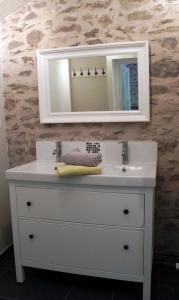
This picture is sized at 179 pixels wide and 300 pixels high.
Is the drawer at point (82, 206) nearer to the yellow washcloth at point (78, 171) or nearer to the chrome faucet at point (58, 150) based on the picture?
the yellow washcloth at point (78, 171)

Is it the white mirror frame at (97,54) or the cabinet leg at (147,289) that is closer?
the cabinet leg at (147,289)

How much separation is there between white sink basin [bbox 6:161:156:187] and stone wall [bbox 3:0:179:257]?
0.27 metres

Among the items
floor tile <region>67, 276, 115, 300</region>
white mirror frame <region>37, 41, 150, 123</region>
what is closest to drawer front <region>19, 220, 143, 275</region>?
floor tile <region>67, 276, 115, 300</region>

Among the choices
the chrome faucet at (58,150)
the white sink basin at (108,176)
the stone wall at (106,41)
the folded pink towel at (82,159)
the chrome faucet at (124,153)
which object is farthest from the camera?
the chrome faucet at (58,150)

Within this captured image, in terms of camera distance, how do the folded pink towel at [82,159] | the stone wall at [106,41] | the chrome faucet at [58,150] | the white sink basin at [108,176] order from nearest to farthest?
the white sink basin at [108,176]
the folded pink towel at [82,159]
the stone wall at [106,41]
the chrome faucet at [58,150]

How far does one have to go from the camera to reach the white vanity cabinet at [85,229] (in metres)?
1.67

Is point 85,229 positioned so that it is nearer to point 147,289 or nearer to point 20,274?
point 147,289

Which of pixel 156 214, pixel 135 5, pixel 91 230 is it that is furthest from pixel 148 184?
pixel 135 5

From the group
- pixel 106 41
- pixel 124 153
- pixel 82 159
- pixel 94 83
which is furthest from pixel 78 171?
pixel 106 41

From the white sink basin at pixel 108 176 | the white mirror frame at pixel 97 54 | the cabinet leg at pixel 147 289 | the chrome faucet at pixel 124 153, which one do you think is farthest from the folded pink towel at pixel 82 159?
the cabinet leg at pixel 147 289

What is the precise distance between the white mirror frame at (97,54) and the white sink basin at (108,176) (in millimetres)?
370

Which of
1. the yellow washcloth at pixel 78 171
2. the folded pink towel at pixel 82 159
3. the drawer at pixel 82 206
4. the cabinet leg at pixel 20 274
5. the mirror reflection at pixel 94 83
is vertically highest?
the mirror reflection at pixel 94 83

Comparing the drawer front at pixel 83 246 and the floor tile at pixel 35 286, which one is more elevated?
the drawer front at pixel 83 246

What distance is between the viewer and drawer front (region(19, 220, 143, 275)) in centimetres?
171
